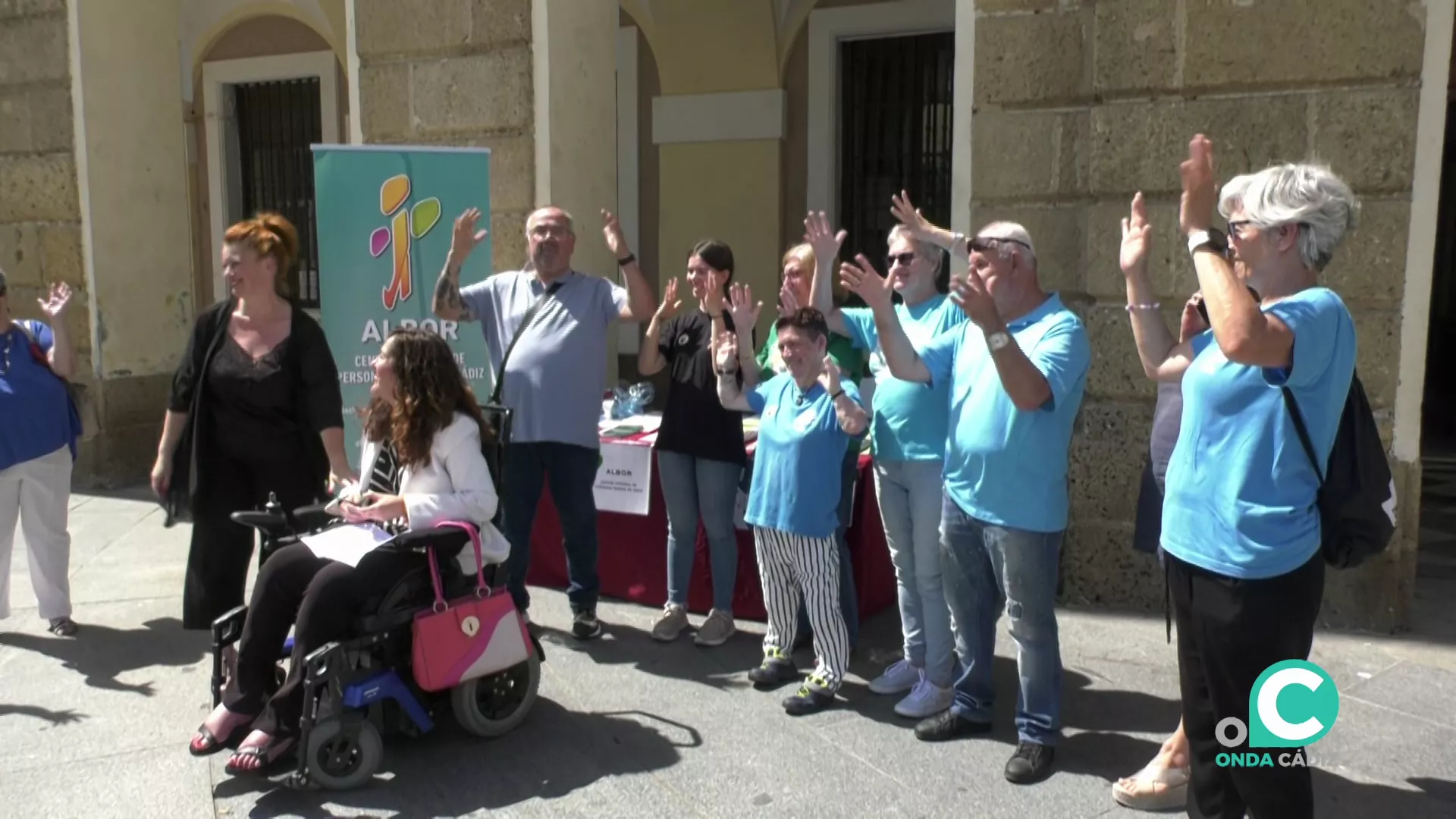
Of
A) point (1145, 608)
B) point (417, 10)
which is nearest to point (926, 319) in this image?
point (1145, 608)

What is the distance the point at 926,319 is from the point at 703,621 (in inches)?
68.7

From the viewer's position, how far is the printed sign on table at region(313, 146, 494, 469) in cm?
527

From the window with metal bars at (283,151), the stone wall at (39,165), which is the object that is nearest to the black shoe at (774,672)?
the stone wall at (39,165)

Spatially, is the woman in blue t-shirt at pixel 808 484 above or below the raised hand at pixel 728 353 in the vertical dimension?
below

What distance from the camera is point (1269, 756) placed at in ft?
8.57

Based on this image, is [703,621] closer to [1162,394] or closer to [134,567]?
[1162,394]

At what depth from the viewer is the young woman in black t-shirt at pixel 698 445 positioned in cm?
449

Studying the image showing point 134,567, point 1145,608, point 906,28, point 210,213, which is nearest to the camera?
point 1145,608

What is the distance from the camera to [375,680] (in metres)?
3.42

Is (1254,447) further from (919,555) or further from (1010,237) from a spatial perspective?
(919,555)

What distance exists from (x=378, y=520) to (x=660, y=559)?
5.64 feet

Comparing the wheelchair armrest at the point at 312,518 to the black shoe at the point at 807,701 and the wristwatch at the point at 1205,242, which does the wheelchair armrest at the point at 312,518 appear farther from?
the wristwatch at the point at 1205,242

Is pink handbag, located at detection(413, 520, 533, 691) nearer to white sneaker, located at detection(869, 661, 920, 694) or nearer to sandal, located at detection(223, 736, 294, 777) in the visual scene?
sandal, located at detection(223, 736, 294, 777)

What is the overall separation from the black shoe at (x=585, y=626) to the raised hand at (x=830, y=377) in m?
1.53
